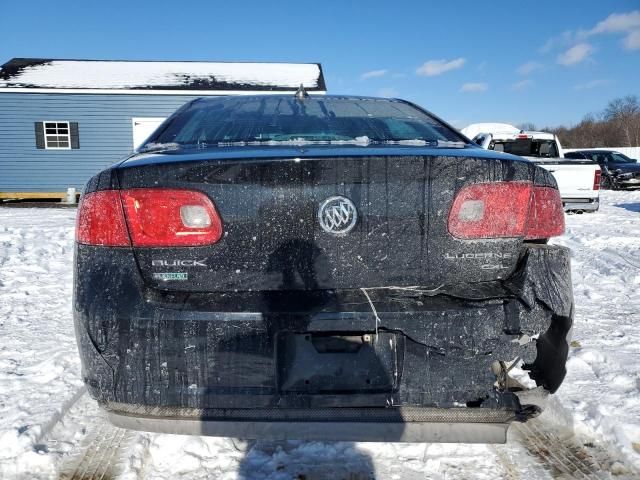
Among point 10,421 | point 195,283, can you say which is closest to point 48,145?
point 10,421

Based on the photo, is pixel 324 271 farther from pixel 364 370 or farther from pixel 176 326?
pixel 176 326

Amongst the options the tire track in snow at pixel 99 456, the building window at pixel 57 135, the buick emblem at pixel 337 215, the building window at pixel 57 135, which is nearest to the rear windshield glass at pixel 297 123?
the buick emblem at pixel 337 215

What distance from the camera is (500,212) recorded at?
5.68ft

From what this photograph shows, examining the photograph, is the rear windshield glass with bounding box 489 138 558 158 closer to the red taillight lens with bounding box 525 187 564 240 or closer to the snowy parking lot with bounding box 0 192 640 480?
the snowy parking lot with bounding box 0 192 640 480

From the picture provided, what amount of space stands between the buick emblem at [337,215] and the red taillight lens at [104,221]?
2.14 ft

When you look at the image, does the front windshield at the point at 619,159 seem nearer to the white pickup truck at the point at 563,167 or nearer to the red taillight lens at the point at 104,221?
the white pickup truck at the point at 563,167

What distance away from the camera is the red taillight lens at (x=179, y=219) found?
5.46 feet

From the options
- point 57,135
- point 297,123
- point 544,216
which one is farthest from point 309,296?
point 57,135

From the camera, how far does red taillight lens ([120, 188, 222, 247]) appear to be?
1.67m

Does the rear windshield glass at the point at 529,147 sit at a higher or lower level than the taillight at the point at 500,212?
higher

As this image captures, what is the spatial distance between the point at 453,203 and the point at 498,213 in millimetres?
164

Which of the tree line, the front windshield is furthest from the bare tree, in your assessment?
the front windshield

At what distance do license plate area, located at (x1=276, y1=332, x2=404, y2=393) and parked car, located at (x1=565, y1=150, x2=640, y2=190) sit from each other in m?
21.5

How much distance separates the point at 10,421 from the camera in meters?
2.39
